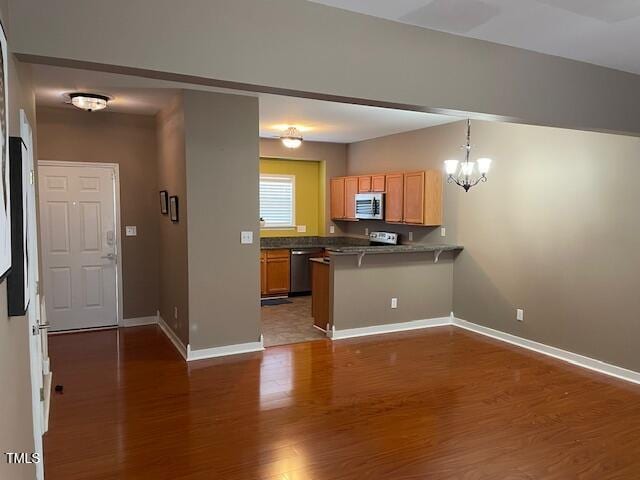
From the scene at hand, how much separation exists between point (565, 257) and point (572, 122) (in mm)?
1968

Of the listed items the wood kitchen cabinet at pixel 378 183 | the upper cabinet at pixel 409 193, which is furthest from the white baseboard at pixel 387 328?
the wood kitchen cabinet at pixel 378 183

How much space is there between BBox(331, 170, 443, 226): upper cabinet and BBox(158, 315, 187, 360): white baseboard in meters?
3.40

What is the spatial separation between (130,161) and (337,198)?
356cm

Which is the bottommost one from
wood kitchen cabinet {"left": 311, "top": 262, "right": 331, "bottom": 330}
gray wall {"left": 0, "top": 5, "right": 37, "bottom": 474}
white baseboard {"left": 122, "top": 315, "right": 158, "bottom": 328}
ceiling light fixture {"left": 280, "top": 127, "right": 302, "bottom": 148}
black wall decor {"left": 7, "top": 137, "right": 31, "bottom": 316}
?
white baseboard {"left": 122, "top": 315, "right": 158, "bottom": 328}

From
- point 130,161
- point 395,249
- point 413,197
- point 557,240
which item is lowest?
point 395,249

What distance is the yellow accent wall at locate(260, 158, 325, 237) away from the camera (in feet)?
27.2

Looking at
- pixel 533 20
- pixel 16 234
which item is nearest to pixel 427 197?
pixel 533 20

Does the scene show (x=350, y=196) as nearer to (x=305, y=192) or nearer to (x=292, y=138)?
(x=305, y=192)

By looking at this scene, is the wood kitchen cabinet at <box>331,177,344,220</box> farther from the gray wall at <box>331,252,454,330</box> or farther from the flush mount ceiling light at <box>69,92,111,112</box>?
the flush mount ceiling light at <box>69,92,111,112</box>

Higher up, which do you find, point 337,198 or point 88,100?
point 88,100

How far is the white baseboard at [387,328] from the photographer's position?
5.52 metres

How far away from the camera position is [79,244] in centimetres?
572

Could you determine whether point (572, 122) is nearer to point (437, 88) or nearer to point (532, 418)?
point (437, 88)

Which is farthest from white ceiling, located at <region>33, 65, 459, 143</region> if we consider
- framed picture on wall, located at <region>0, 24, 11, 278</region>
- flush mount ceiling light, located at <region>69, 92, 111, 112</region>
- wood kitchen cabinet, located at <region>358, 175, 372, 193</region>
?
framed picture on wall, located at <region>0, 24, 11, 278</region>
